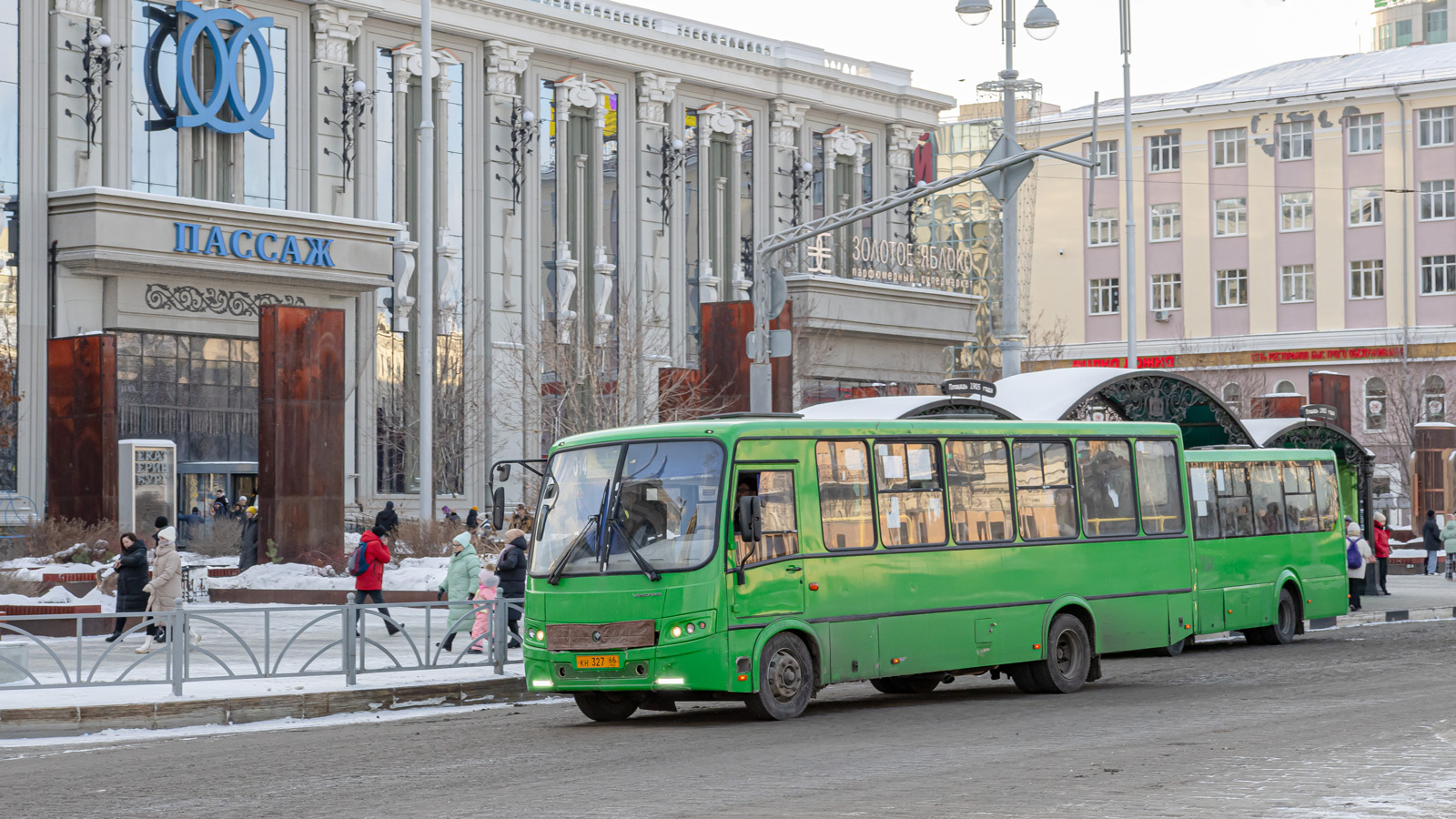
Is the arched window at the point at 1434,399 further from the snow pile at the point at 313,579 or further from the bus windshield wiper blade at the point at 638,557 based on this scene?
the bus windshield wiper blade at the point at 638,557

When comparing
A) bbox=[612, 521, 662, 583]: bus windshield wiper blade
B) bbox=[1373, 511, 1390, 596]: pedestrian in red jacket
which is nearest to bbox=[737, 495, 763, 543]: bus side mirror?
bbox=[612, 521, 662, 583]: bus windshield wiper blade

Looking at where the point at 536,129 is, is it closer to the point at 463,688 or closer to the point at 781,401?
the point at 781,401

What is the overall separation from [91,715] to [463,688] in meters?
3.76

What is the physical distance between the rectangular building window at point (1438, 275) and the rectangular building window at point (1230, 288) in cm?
751

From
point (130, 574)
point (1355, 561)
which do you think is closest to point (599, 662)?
point (130, 574)

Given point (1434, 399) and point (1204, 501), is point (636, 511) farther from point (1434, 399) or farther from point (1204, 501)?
point (1434, 399)

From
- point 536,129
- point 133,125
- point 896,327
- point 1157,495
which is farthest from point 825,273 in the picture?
point 1157,495

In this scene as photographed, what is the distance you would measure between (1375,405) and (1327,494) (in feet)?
169

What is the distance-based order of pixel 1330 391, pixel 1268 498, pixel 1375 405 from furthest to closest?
pixel 1375 405 < pixel 1330 391 < pixel 1268 498

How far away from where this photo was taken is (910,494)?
17.4m

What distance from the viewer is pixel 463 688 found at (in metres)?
18.9

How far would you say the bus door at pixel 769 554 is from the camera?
15.8 meters

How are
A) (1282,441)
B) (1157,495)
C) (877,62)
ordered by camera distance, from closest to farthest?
(1157,495), (1282,441), (877,62)

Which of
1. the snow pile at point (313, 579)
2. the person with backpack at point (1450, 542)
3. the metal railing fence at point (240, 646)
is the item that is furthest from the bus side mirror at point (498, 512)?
the person with backpack at point (1450, 542)
